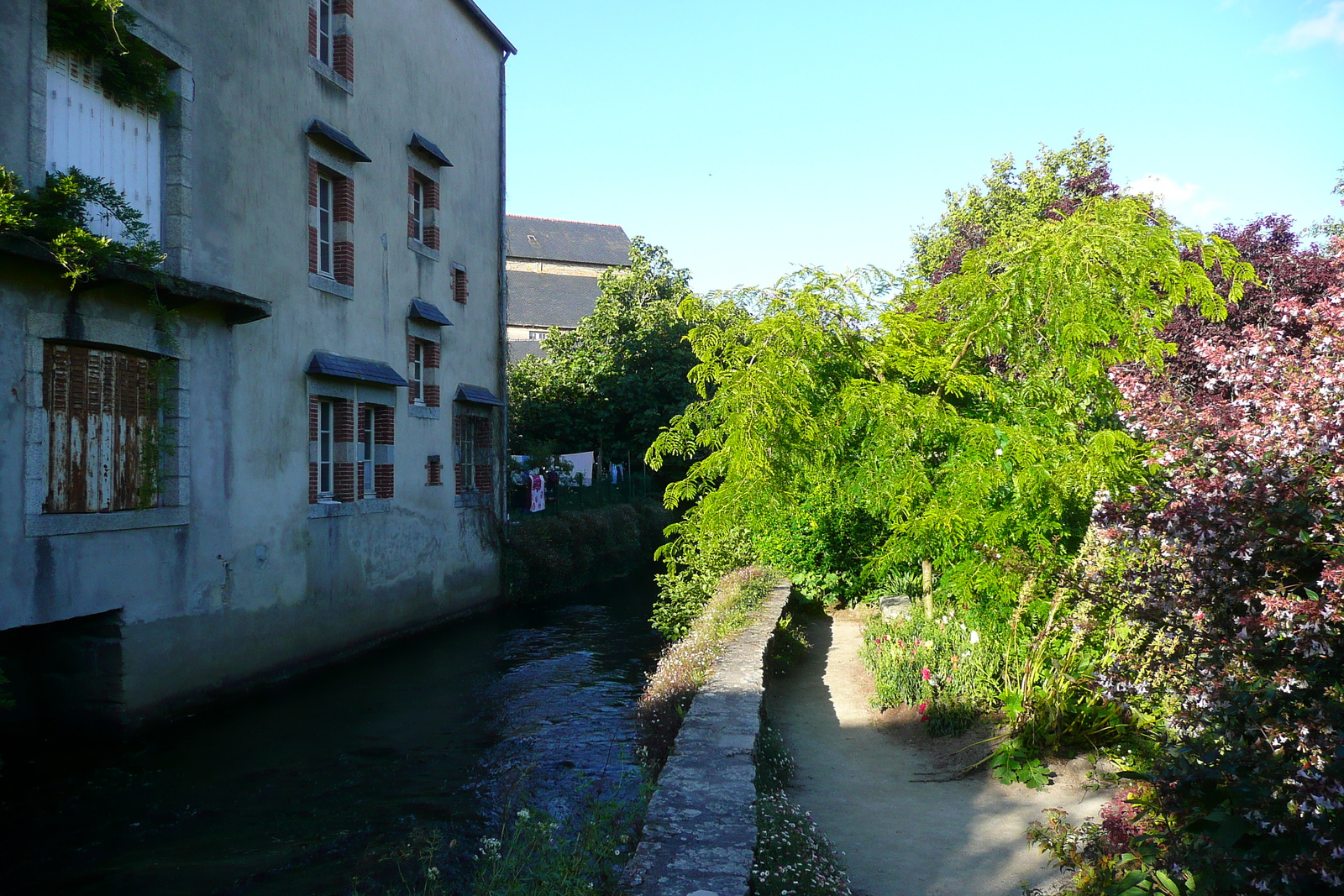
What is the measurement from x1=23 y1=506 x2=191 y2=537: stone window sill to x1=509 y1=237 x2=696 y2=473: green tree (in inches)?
617

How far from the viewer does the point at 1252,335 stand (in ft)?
14.4

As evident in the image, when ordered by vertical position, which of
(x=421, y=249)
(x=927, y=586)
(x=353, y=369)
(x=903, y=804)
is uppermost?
(x=421, y=249)

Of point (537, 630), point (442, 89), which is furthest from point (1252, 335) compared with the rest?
point (442, 89)

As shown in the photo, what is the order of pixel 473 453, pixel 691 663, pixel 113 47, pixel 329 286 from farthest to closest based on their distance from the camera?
pixel 473 453, pixel 329 286, pixel 113 47, pixel 691 663

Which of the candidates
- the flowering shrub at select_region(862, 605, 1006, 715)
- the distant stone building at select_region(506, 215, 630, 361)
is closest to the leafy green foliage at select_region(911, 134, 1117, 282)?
the flowering shrub at select_region(862, 605, 1006, 715)

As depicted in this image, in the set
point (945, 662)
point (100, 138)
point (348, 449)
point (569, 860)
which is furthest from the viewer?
point (348, 449)

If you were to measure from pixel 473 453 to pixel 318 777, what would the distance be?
9.14m

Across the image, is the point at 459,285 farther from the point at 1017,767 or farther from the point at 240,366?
the point at 1017,767

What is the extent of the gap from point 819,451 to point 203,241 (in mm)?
7093

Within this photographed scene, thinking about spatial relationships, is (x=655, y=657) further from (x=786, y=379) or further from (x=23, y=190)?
(x=23, y=190)

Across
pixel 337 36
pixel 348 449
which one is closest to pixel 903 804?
pixel 348 449

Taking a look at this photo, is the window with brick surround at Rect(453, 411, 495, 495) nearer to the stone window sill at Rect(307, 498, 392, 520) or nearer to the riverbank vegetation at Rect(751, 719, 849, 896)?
the stone window sill at Rect(307, 498, 392, 520)

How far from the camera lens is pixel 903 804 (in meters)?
5.45

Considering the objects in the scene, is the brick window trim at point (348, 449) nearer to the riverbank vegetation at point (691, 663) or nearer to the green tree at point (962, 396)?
the riverbank vegetation at point (691, 663)
